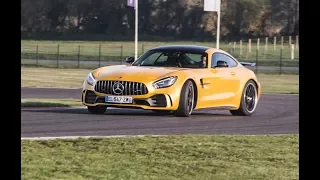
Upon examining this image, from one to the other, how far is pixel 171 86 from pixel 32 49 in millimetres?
51582

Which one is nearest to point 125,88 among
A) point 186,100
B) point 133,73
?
point 133,73

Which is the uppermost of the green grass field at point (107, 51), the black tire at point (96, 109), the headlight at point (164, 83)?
the green grass field at point (107, 51)

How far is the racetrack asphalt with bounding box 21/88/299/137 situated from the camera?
12195mm

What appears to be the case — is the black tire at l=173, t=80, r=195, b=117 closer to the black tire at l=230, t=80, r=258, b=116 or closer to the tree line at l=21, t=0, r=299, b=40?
the black tire at l=230, t=80, r=258, b=116

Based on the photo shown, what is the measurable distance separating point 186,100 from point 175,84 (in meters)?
0.38

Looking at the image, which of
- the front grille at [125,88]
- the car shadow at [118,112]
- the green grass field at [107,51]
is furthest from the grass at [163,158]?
the green grass field at [107,51]

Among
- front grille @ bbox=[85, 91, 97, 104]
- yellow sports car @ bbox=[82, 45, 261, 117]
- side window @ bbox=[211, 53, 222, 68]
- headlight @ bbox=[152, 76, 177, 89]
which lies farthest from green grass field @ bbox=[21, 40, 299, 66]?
headlight @ bbox=[152, 76, 177, 89]

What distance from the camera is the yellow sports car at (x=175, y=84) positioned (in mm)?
15031

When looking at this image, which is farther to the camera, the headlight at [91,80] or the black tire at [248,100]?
the black tire at [248,100]

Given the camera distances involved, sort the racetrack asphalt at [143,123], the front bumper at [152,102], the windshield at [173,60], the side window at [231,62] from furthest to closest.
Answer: the side window at [231,62] < the windshield at [173,60] < the front bumper at [152,102] < the racetrack asphalt at [143,123]

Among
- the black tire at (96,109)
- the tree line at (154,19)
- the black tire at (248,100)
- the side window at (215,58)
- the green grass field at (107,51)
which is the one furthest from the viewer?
the tree line at (154,19)

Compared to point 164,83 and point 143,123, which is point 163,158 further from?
point 164,83

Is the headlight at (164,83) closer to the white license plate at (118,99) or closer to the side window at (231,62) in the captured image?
the white license plate at (118,99)

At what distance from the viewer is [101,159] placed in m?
8.71
